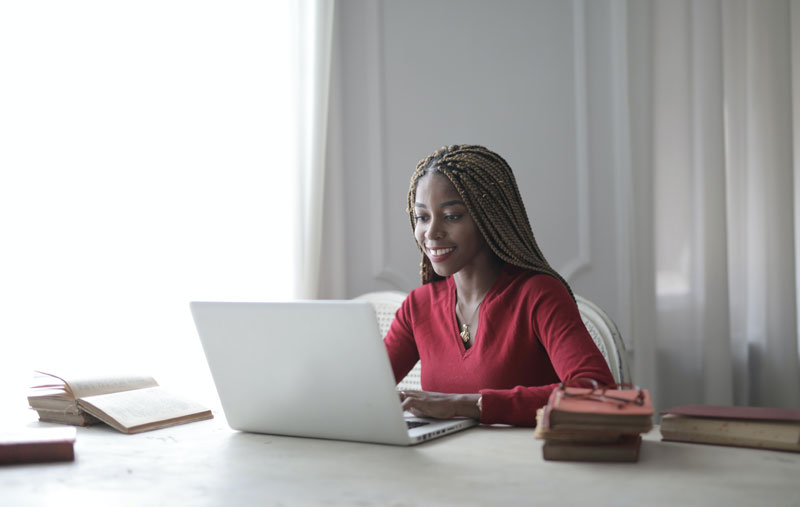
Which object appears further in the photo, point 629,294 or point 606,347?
point 629,294

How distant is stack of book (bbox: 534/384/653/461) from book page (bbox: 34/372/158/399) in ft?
2.97

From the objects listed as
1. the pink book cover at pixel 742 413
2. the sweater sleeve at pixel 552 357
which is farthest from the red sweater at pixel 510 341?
the pink book cover at pixel 742 413

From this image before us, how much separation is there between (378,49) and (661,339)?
1444mm

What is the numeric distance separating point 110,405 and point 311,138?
152 cm

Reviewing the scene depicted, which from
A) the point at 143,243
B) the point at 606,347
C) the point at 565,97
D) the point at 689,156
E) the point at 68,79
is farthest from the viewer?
the point at 565,97

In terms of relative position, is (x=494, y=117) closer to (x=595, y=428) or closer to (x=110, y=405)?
(x=110, y=405)

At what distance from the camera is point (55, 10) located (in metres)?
2.13

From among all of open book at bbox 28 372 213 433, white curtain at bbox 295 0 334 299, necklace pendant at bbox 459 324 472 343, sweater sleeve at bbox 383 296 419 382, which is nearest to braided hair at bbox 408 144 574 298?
necklace pendant at bbox 459 324 472 343

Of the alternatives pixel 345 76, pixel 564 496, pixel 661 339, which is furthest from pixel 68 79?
pixel 661 339

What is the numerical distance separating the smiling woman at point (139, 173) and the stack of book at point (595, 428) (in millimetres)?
1089

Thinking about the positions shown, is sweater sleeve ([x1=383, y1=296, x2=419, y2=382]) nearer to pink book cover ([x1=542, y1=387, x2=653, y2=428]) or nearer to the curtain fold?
pink book cover ([x1=542, y1=387, x2=653, y2=428])

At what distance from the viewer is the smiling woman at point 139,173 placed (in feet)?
6.80

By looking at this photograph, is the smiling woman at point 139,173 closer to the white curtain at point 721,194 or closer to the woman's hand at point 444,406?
the woman's hand at point 444,406

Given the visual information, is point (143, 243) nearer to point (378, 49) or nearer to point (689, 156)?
point (378, 49)
